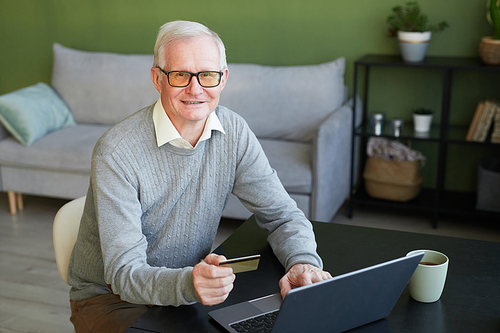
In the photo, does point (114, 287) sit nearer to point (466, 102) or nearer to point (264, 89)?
point (264, 89)

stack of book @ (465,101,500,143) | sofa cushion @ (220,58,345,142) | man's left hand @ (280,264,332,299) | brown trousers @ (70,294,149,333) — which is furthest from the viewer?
sofa cushion @ (220,58,345,142)

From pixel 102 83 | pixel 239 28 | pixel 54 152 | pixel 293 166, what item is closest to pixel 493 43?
pixel 293 166

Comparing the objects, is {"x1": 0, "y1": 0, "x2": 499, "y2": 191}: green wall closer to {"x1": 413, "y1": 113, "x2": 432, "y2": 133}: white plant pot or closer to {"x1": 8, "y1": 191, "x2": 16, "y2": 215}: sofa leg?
{"x1": 413, "y1": 113, "x2": 432, "y2": 133}: white plant pot

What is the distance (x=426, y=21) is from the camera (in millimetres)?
3131

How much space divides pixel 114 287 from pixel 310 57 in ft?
8.70

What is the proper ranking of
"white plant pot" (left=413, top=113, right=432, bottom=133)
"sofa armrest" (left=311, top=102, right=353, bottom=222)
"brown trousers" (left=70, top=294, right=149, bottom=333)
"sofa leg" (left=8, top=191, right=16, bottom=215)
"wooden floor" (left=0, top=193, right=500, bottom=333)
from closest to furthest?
"brown trousers" (left=70, top=294, right=149, bottom=333) → "wooden floor" (left=0, top=193, right=500, bottom=333) → "sofa armrest" (left=311, top=102, right=353, bottom=222) → "white plant pot" (left=413, top=113, right=432, bottom=133) → "sofa leg" (left=8, top=191, right=16, bottom=215)

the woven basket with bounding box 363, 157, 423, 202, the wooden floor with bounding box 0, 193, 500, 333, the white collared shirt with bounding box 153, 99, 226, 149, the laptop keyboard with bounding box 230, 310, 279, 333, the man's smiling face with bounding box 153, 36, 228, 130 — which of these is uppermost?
the man's smiling face with bounding box 153, 36, 228, 130

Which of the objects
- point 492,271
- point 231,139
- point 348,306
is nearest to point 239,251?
point 231,139

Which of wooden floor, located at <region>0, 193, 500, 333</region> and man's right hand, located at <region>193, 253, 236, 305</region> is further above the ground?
man's right hand, located at <region>193, 253, 236, 305</region>

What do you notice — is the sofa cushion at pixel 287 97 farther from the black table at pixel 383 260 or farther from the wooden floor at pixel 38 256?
the black table at pixel 383 260

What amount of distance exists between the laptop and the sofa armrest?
176 cm

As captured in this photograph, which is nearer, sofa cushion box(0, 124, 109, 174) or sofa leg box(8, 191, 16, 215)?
sofa cushion box(0, 124, 109, 174)

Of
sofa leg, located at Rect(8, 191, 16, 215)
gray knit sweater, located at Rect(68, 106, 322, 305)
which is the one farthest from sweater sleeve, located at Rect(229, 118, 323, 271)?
sofa leg, located at Rect(8, 191, 16, 215)

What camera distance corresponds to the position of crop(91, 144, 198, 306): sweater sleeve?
106cm
